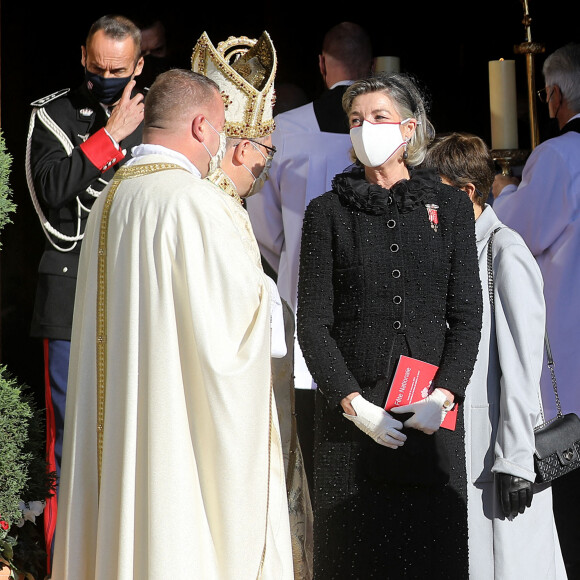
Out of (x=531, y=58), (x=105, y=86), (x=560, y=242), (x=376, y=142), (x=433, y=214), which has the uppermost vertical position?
(x=531, y=58)

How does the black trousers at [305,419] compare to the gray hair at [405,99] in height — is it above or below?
below

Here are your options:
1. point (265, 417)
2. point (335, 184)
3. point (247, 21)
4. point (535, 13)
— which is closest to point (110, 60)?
point (335, 184)

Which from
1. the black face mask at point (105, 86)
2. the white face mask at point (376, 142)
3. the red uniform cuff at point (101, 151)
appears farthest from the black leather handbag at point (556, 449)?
the black face mask at point (105, 86)

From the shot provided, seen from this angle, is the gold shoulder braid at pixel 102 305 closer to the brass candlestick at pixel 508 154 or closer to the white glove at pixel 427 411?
the white glove at pixel 427 411

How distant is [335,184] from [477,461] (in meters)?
1.11

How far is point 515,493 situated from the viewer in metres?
4.15

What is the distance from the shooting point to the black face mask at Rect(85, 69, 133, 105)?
17.4ft

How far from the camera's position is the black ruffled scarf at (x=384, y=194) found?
4.02 m

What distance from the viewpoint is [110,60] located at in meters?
5.23

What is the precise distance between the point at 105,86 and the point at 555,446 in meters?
2.50

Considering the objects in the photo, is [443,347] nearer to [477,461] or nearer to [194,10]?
[477,461]

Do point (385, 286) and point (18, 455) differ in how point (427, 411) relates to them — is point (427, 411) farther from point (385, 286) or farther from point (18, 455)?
point (18, 455)

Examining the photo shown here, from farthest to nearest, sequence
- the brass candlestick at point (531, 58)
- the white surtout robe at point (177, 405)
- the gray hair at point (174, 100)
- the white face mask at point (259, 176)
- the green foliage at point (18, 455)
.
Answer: the brass candlestick at point (531, 58) < the white face mask at point (259, 176) < the green foliage at point (18, 455) < the gray hair at point (174, 100) < the white surtout robe at point (177, 405)

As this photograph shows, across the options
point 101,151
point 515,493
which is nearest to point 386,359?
point 515,493
